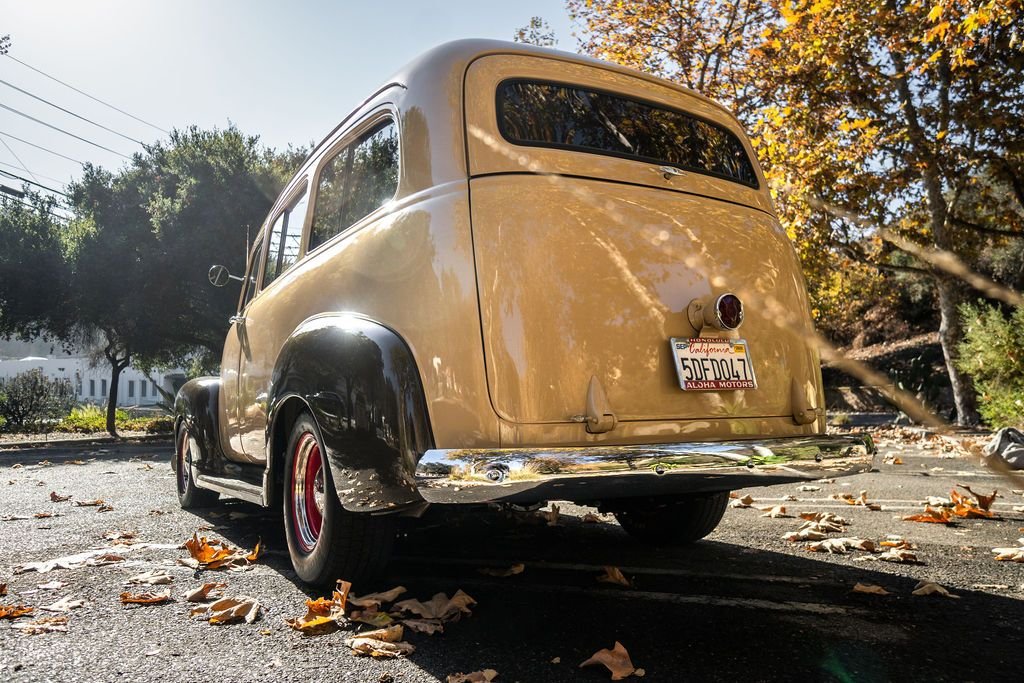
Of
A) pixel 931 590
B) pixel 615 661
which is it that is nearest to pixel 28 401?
pixel 615 661

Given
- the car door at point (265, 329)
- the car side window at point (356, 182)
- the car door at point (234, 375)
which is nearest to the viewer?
the car side window at point (356, 182)

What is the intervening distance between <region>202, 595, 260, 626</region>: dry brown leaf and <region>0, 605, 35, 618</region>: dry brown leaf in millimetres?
698

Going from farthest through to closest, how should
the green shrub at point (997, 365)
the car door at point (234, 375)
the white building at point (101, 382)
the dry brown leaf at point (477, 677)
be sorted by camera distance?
the white building at point (101, 382) → the green shrub at point (997, 365) → the car door at point (234, 375) → the dry brown leaf at point (477, 677)

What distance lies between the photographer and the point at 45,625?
10.6ft

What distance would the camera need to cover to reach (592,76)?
3.75 meters

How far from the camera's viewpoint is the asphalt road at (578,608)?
8.93ft

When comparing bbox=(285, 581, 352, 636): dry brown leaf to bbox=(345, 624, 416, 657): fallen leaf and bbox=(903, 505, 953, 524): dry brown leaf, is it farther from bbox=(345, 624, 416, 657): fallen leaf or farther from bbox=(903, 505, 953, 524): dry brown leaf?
bbox=(903, 505, 953, 524): dry brown leaf

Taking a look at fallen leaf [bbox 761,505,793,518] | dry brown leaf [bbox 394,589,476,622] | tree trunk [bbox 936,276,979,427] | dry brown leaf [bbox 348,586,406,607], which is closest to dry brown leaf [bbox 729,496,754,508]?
fallen leaf [bbox 761,505,793,518]

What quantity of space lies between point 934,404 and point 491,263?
1866 cm

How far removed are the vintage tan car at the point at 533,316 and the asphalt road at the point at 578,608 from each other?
0.49 meters

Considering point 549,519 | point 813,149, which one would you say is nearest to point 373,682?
point 549,519

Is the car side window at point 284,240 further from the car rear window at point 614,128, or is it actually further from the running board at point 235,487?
the car rear window at point 614,128

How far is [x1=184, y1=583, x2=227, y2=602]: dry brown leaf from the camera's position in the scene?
366 centimetres

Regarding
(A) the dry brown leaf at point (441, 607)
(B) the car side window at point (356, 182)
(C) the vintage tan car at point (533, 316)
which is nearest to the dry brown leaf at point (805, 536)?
(C) the vintage tan car at point (533, 316)
